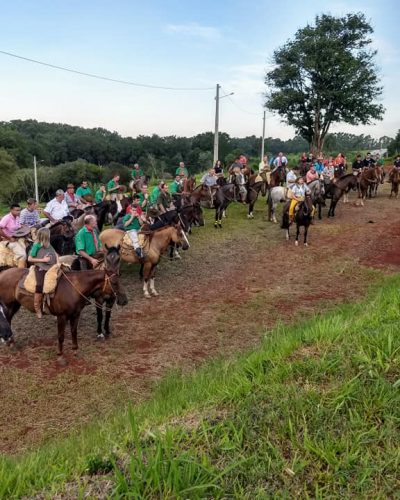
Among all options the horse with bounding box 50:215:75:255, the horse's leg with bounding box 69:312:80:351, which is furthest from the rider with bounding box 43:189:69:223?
the horse's leg with bounding box 69:312:80:351

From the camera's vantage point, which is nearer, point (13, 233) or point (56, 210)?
point (13, 233)

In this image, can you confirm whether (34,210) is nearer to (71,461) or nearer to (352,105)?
(71,461)

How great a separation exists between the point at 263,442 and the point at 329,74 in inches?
1213

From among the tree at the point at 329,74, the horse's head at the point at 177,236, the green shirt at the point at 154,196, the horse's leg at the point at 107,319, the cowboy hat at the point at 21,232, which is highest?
the tree at the point at 329,74

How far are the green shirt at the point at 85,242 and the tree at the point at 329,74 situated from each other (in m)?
26.4

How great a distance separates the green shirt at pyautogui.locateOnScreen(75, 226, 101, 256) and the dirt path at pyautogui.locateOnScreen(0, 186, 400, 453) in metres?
1.47

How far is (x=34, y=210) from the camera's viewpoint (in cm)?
978

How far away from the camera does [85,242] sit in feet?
26.5

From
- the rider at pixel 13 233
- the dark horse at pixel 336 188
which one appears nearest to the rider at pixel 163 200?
the rider at pixel 13 233

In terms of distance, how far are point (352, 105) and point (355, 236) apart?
61.1 feet

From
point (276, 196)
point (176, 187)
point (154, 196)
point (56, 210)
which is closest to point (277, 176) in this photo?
point (276, 196)

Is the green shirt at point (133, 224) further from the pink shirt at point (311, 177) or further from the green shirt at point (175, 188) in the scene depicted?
the pink shirt at point (311, 177)

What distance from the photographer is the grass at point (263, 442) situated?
283 centimetres

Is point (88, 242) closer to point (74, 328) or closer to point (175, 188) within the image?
point (74, 328)
